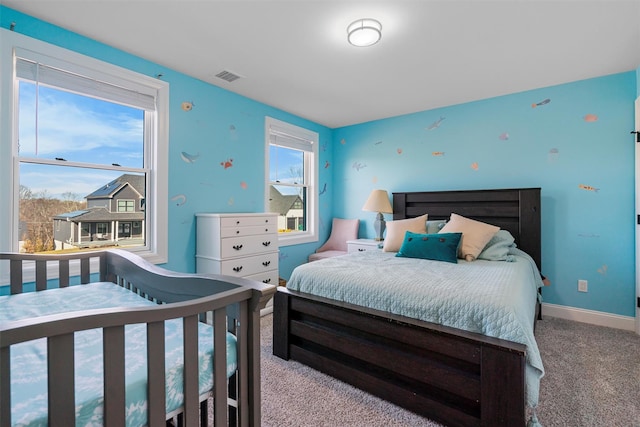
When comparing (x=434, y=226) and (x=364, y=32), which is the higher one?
(x=364, y=32)

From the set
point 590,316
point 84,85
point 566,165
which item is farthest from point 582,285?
point 84,85

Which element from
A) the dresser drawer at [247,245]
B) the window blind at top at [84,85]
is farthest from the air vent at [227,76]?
the dresser drawer at [247,245]

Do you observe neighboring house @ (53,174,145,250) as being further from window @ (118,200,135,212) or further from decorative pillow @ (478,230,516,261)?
decorative pillow @ (478,230,516,261)

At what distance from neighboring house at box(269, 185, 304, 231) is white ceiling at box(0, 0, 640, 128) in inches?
51.0

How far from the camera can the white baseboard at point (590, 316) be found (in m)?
2.63

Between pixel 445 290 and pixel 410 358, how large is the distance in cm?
42

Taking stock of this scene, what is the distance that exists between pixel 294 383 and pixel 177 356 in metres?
1.15

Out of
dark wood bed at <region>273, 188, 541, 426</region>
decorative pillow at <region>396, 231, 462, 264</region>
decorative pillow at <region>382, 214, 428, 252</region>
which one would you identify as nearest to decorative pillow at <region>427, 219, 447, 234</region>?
decorative pillow at <region>382, 214, 428, 252</region>

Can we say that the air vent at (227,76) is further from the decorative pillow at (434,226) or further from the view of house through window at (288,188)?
the decorative pillow at (434,226)

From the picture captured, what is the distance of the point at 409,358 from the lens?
1.61 metres

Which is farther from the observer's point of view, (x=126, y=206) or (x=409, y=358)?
(x=126, y=206)

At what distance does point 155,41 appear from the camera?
2215 millimetres

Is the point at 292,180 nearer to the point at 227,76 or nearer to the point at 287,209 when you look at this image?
the point at 287,209

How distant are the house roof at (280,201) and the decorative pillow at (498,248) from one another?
2.38 meters
